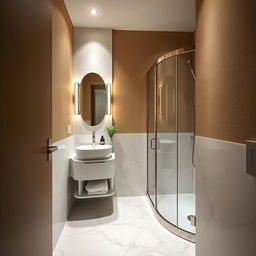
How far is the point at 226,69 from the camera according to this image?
0.91 m

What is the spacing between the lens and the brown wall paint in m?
0.76

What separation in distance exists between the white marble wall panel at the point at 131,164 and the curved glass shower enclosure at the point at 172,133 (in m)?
0.20

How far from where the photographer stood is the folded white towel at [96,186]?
2.29 meters

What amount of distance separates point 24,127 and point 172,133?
204 centimetres

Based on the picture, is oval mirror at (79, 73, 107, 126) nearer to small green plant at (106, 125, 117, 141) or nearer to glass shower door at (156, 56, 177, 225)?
small green plant at (106, 125, 117, 141)

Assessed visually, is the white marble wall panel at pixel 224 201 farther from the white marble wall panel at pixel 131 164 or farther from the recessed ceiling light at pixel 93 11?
the recessed ceiling light at pixel 93 11

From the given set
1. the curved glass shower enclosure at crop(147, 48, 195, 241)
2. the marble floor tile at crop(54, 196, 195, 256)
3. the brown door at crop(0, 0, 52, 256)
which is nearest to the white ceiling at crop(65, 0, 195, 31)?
the curved glass shower enclosure at crop(147, 48, 195, 241)

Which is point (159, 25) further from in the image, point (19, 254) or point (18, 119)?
point (19, 254)

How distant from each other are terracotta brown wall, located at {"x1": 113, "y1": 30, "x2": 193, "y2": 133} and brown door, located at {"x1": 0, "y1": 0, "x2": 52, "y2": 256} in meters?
1.72

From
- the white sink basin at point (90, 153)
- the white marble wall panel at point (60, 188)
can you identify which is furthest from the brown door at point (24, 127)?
the white sink basin at point (90, 153)

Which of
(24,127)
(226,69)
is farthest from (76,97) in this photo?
(226,69)

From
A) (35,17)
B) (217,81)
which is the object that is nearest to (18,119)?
(35,17)

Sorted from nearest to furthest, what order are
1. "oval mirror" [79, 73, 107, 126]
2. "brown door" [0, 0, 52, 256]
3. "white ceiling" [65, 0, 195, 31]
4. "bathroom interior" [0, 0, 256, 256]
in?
"brown door" [0, 0, 52, 256] < "bathroom interior" [0, 0, 256, 256] < "white ceiling" [65, 0, 195, 31] < "oval mirror" [79, 73, 107, 126]

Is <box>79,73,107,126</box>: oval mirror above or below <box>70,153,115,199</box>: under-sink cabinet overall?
above
